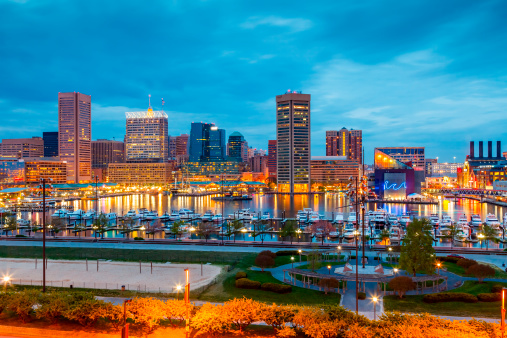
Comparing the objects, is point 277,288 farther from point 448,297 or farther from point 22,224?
point 22,224

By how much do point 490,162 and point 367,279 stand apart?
19210 cm

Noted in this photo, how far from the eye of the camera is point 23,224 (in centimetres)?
5791

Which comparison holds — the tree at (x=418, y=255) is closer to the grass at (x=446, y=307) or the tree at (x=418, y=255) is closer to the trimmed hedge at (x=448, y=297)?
the grass at (x=446, y=307)

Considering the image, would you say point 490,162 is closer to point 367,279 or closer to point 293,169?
point 293,169

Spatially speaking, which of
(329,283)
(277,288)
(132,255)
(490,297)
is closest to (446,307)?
(490,297)

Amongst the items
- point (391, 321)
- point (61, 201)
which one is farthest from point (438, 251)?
point (61, 201)

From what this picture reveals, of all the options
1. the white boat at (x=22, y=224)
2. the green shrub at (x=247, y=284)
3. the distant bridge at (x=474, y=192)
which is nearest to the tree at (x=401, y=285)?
the green shrub at (x=247, y=284)

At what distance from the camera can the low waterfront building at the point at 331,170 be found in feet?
591

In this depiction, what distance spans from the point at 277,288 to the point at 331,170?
161822 millimetres

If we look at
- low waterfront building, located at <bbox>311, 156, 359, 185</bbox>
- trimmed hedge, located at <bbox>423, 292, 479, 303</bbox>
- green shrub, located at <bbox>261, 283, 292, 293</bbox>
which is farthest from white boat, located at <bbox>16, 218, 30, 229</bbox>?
low waterfront building, located at <bbox>311, 156, 359, 185</bbox>

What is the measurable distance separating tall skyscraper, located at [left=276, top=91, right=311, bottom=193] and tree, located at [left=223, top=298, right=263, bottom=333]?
138146 mm

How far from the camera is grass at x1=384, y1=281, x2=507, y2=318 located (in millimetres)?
19281

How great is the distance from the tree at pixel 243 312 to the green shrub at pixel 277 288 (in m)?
6.35

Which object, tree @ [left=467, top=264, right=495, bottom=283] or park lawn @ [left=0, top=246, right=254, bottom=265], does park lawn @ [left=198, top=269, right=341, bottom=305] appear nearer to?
park lawn @ [left=0, top=246, right=254, bottom=265]
